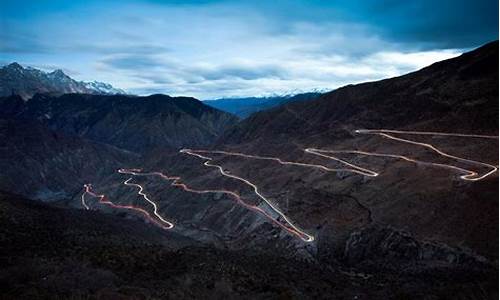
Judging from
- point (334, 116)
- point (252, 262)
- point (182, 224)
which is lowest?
point (182, 224)

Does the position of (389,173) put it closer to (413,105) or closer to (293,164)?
(293,164)

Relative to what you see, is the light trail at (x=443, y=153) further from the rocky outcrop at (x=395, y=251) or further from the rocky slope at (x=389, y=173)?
the rocky outcrop at (x=395, y=251)

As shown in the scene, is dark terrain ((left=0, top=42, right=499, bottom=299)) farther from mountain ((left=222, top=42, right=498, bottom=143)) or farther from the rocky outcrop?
mountain ((left=222, top=42, right=498, bottom=143))

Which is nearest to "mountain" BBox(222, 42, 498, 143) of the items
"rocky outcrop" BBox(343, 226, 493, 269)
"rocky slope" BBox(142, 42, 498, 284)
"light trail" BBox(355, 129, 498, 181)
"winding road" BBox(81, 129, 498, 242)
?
"rocky slope" BBox(142, 42, 498, 284)

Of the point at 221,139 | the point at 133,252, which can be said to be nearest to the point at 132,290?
the point at 133,252

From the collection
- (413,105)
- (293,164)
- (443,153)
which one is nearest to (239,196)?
(293,164)

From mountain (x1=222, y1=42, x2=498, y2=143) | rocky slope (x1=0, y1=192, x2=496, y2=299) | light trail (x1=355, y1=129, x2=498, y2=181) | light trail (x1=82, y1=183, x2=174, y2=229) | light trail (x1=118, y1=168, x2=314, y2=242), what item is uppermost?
mountain (x1=222, y1=42, x2=498, y2=143)

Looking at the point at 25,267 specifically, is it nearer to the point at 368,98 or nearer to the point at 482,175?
the point at 482,175

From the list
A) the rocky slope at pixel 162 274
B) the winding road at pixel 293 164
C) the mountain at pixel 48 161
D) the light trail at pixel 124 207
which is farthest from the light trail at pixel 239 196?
the mountain at pixel 48 161
